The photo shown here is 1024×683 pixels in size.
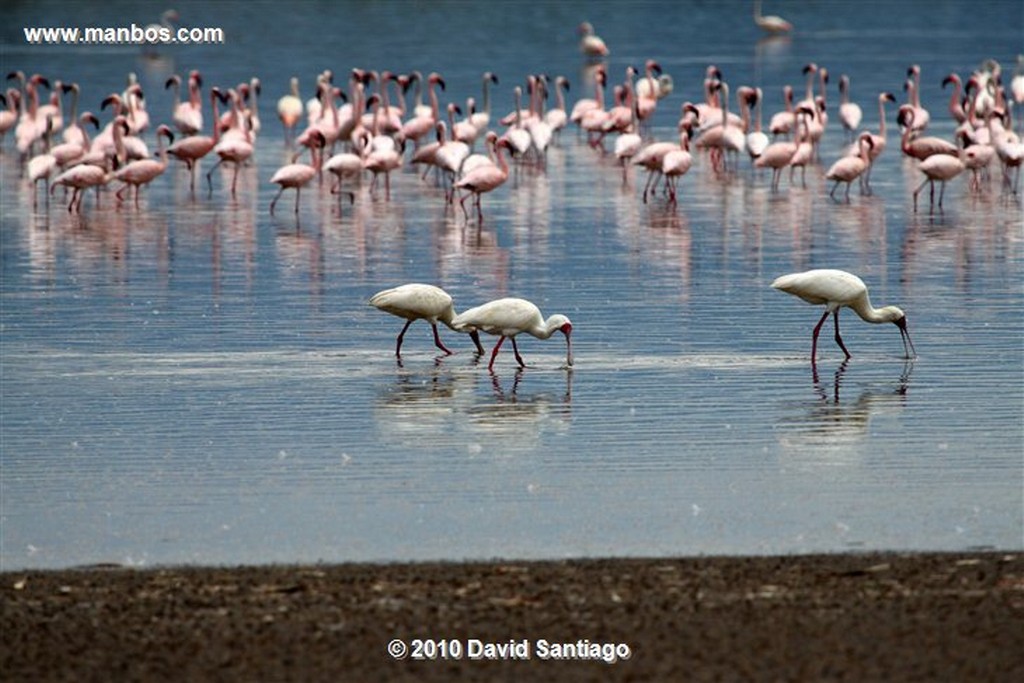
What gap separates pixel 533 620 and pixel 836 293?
292 inches

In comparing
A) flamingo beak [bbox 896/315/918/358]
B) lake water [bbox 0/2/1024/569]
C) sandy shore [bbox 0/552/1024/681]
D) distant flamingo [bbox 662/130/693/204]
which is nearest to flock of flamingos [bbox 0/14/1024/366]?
distant flamingo [bbox 662/130/693/204]

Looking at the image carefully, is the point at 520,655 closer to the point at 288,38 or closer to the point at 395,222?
the point at 395,222

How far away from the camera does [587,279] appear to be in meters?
19.3

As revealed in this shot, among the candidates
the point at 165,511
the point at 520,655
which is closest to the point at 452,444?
the point at 165,511

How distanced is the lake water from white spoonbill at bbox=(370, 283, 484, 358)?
29cm

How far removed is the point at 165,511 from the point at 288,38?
48.7 m

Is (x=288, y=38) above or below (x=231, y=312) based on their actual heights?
above

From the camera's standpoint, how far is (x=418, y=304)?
15469mm

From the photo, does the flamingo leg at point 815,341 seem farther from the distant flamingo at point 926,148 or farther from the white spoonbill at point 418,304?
the distant flamingo at point 926,148

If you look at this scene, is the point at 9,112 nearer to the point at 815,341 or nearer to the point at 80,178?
the point at 80,178

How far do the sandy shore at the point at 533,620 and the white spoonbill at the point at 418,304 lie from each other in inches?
240

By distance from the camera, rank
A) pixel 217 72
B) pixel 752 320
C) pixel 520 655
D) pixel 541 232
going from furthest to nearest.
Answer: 1. pixel 217 72
2. pixel 541 232
3. pixel 752 320
4. pixel 520 655

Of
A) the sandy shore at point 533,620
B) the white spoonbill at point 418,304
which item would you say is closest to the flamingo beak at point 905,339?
the white spoonbill at point 418,304

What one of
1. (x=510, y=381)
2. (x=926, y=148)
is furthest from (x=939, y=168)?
(x=510, y=381)
